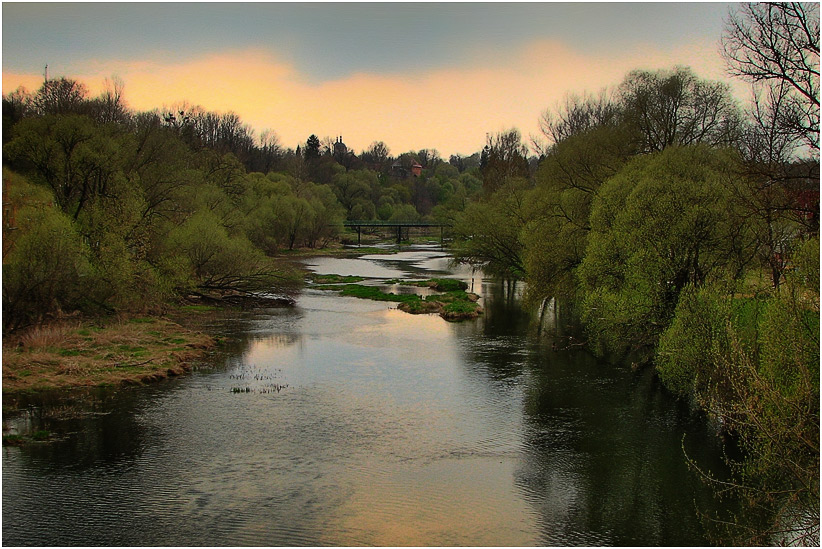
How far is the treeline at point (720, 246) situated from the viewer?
12250mm

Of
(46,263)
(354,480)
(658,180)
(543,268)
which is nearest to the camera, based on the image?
(354,480)

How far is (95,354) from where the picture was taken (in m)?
25.4

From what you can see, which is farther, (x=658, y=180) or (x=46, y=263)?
(x=46, y=263)

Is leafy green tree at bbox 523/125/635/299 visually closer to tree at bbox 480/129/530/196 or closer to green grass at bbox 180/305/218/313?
green grass at bbox 180/305/218/313

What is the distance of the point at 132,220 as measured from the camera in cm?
3416

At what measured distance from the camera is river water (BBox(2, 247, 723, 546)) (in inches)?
538

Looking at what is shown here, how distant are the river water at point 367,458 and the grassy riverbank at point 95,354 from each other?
1155 millimetres

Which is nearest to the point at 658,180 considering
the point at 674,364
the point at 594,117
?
the point at 674,364

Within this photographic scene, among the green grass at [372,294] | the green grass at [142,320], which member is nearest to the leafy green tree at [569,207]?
the green grass at [372,294]

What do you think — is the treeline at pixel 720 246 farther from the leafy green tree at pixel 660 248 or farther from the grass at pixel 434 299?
the grass at pixel 434 299

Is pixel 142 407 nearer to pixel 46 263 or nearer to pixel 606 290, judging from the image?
pixel 46 263

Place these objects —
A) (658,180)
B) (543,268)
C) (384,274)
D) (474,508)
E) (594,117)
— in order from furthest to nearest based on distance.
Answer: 1. (384,274)
2. (594,117)
3. (543,268)
4. (658,180)
5. (474,508)

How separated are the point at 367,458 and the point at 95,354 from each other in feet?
43.8

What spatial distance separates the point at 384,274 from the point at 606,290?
34697 millimetres
